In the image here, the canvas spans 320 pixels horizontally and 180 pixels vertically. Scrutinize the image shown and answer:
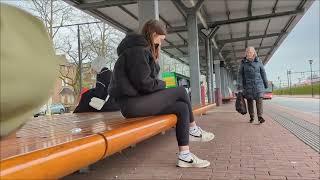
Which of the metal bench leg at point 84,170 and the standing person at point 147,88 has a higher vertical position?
the standing person at point 147,88

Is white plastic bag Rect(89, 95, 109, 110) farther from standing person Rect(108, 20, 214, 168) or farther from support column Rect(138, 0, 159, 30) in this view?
support column Rect(138, 0, 159, 30)

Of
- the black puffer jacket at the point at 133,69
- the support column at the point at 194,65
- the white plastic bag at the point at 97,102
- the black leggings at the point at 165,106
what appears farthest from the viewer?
the support column at the point at 194,65

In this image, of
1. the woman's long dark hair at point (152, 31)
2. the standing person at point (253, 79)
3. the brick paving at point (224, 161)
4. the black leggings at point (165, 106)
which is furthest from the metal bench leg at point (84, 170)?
the standing person at point (253, 79)

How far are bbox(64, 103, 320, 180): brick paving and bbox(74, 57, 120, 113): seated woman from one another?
877mm

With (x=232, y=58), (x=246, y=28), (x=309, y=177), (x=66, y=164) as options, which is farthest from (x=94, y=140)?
(x=232, y=58)

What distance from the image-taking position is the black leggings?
4129 millimetres

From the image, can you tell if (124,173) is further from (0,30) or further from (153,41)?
(0,30)

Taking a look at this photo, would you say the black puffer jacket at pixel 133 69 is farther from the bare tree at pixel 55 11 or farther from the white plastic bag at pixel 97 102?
the bare tree at pixel 55 11

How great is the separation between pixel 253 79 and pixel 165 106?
6104mm

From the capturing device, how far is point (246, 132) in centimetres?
818

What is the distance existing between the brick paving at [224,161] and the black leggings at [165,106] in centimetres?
46

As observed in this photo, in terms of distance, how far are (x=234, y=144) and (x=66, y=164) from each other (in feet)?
16.3

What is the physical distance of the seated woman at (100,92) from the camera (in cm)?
632

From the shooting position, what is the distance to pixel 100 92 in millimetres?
6348
